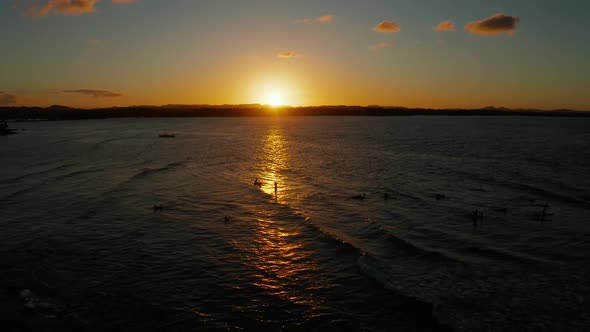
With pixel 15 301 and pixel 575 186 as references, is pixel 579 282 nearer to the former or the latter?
pixel 15 301

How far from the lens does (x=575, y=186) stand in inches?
1358

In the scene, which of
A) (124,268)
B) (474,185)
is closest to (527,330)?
(124,268)

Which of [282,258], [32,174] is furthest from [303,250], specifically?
[32,174]

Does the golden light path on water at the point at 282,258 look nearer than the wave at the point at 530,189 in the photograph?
Yes

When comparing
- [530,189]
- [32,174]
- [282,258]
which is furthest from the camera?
[32,174]

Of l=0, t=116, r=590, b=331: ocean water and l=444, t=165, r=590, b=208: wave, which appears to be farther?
l=444, t=165, r=590, b=208: wave

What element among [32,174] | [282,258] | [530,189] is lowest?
[282,258]

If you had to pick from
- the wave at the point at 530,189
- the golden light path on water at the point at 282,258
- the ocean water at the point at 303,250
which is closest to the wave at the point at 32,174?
the ocean water at the point at 303,250

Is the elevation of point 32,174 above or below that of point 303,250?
above

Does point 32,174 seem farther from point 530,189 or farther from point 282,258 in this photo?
point 530,189

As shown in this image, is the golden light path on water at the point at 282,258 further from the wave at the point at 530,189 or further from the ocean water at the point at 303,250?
the wave at the point at 530,189

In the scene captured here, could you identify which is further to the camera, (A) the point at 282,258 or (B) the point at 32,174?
(B) the point at 32,174

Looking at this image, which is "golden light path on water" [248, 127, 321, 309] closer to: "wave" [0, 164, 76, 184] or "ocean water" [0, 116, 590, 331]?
"ocean water" [0, 116, 590, 331]

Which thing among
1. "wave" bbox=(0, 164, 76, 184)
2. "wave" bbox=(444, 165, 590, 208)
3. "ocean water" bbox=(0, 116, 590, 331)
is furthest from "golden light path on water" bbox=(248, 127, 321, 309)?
"wave" bbox=(0, 164, 76, 184)
